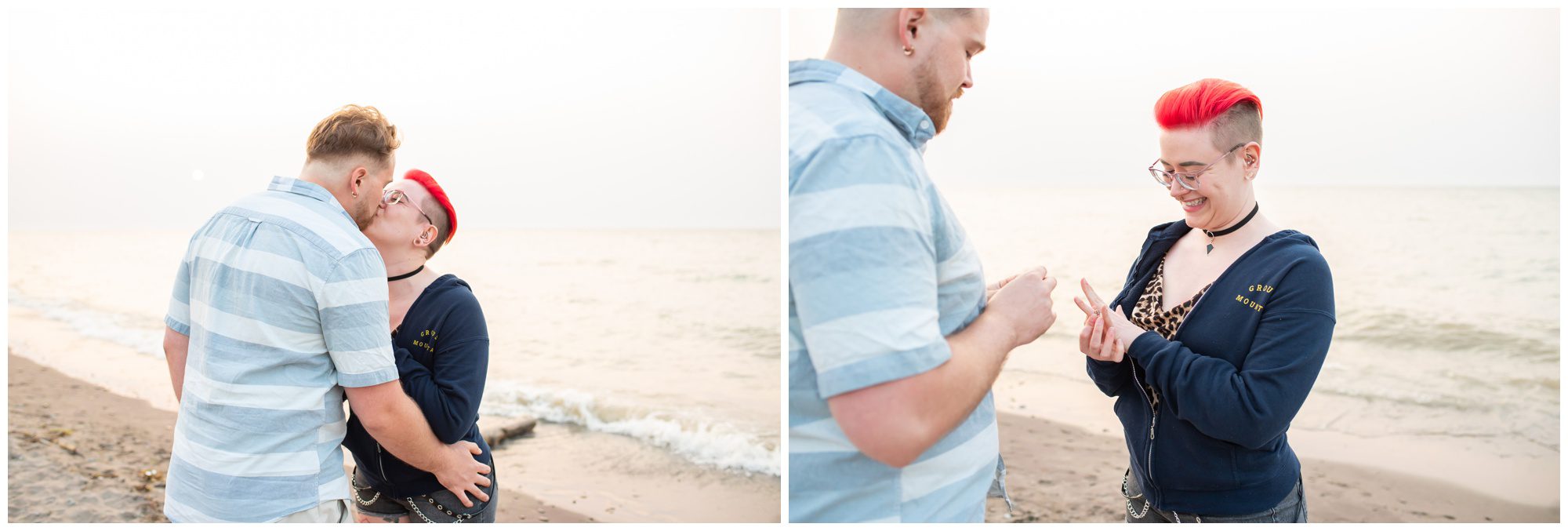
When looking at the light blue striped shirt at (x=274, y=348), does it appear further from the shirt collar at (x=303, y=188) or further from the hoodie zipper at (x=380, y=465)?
the hoodie zipper at (x=380, y=465)

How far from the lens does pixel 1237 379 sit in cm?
177

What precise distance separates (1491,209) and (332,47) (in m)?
19.8

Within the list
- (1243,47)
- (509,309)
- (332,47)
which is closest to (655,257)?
(509,309)

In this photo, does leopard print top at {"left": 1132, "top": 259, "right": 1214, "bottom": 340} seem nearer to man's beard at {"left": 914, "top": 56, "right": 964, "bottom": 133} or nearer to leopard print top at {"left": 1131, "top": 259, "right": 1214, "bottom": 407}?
leopard print top at {"left": 1131, "top": 259, "right": 1214, "bottom": 407}

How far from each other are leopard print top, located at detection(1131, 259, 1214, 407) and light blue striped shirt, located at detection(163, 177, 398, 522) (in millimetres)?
1671

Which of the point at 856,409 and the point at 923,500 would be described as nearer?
the point at 856,409

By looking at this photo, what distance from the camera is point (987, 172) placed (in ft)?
74.6

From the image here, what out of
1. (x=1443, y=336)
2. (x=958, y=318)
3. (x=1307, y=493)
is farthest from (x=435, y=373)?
(x=1443, y=336)

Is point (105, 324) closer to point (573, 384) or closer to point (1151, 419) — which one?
point (573, 384)

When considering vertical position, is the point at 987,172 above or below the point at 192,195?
below

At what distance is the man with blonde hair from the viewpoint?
1724mm

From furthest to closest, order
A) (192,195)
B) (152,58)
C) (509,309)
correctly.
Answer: (509,309) < (192,195) < (152,58)

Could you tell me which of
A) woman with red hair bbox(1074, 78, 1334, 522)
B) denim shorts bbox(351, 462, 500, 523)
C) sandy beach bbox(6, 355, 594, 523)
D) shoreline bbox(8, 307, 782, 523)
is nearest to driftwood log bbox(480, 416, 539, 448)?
shoreline bbox(8, 307, 782, 523)

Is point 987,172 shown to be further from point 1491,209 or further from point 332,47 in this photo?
point 332,47
